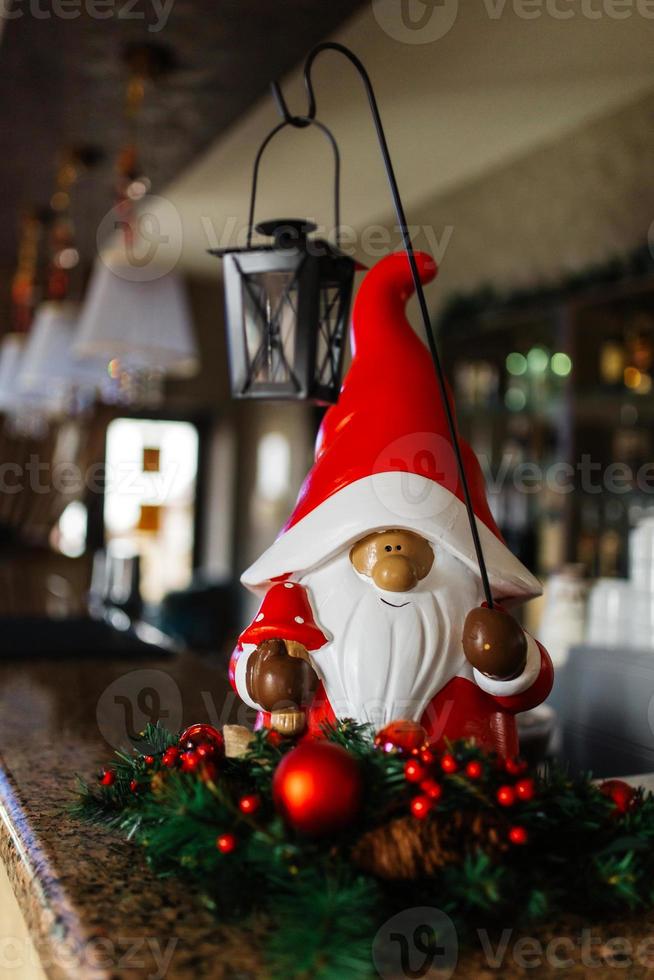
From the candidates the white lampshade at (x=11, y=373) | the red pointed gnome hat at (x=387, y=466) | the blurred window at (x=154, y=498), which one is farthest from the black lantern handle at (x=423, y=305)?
the blurred window at (x=154, y=498)

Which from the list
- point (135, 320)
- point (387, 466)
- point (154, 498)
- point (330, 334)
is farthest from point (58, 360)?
point (154, 498)

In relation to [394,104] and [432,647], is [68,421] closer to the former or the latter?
[394,104]

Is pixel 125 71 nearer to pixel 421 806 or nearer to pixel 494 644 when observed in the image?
pixel 494 644

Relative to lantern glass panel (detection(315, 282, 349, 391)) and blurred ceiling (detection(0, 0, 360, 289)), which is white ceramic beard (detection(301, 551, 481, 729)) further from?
blurred ceiling (detection(0, 0, 360, 289))

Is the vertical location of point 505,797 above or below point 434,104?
below

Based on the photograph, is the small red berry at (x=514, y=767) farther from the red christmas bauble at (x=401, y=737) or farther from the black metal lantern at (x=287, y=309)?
the black metal lantern at (x=287, y=309)

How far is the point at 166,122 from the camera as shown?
9.53 feet

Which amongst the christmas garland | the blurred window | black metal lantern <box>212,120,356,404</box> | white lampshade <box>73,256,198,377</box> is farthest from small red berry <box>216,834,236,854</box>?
the blurred window

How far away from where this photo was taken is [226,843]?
51 cm

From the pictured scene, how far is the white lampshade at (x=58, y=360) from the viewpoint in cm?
263

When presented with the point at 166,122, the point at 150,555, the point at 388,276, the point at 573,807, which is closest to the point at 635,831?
the point at 573,807

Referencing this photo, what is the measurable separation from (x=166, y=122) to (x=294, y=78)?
423 millimetres

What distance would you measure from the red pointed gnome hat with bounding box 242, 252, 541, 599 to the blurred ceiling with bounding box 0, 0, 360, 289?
160 cm

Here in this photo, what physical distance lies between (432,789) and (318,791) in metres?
0.07
